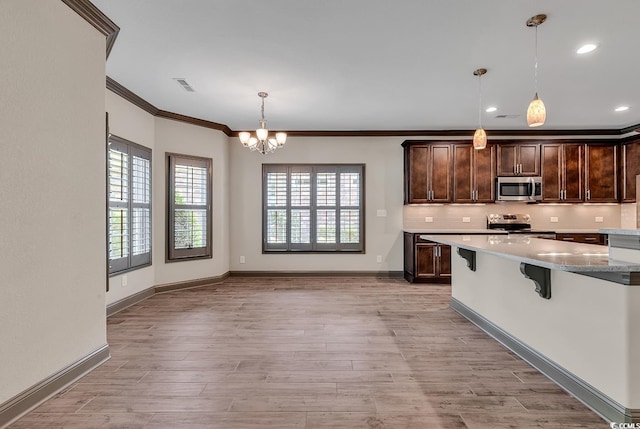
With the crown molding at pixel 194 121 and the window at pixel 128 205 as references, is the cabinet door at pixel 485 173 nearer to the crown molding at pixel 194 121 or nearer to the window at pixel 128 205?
the crown molding at pixel 194 121

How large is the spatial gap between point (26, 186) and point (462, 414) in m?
3.04

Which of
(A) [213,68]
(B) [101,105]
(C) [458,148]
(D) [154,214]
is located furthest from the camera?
(C) [458,148]

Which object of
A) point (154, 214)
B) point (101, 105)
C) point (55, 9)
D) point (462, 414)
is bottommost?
point (462, 414)

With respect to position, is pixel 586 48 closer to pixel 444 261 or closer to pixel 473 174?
pixel 473 174

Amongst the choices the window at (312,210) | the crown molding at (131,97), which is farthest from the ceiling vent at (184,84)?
the window at (312,210)

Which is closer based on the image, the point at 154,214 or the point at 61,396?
the point at 61,396

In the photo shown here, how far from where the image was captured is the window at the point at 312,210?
6488 millimetres

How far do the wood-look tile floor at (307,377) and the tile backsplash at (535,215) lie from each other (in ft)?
8.19

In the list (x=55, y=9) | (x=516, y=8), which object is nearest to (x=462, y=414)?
(x=516, y=8)

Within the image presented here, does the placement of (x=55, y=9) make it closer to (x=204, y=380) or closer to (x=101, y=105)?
(x=101, y=105)

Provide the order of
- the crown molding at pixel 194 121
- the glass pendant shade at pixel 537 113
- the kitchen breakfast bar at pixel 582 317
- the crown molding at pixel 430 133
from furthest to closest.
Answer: the crown molding at pixel 430 133
the crown molding at pixel 194 121
the glass pendant shade at pixel 537 113
the kitchen breakfast bar at pixel 582 317

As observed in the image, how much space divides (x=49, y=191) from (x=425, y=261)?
5172 millimetres

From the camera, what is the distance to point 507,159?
6.10m

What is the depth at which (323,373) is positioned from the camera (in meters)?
2.62
